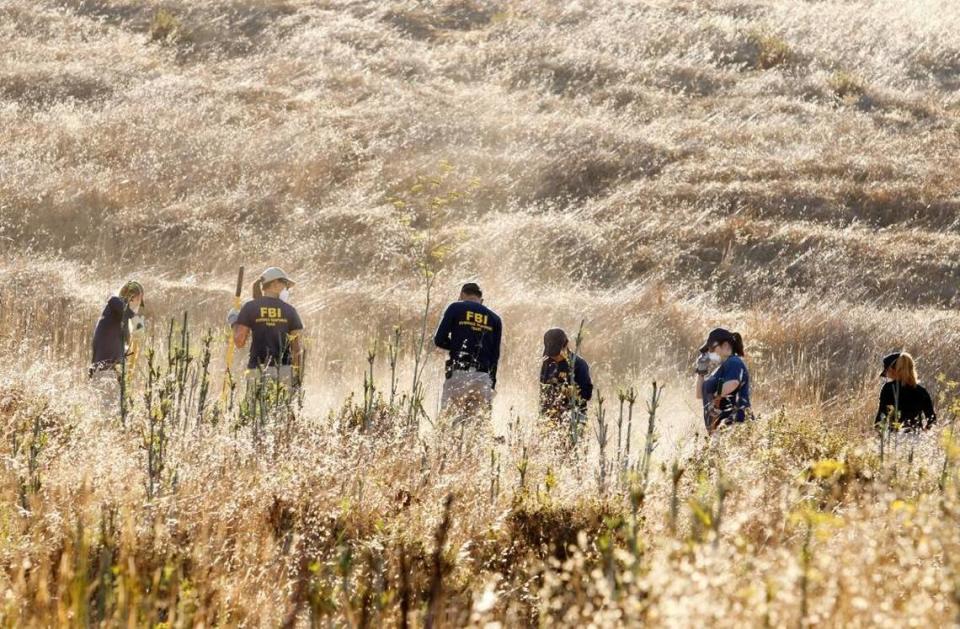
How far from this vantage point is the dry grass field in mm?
4957

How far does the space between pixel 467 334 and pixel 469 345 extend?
10 cm

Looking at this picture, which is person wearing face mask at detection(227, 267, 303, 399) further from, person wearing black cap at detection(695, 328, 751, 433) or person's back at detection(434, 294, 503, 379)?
person wearing black cap at detection(695, 328, 751, 433)

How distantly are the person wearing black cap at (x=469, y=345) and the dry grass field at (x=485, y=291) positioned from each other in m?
0.30

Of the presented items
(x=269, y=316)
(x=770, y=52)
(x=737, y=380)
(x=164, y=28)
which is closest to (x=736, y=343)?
(x=737, y=380)

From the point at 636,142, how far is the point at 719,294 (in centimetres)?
864

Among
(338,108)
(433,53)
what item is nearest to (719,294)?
(338,108)

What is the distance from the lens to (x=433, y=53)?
35375mm

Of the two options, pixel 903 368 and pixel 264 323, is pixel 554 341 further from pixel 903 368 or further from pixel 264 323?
pixel 903 368

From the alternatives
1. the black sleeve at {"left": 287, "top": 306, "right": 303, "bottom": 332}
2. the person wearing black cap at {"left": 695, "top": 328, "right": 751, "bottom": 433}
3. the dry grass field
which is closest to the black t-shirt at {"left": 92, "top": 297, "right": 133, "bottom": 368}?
the dry grass field

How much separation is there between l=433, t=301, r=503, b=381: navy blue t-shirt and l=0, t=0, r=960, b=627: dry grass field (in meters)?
0.26

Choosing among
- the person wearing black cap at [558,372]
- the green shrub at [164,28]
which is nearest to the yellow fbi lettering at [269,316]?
the person wearing black cap at [558,372]

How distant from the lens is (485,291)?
20.1 m

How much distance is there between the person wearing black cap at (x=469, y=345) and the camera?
36.5 feet

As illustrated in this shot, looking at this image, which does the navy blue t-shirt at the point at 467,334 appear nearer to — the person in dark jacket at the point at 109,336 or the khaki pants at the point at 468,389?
the khaki pants at the point at 468,389
